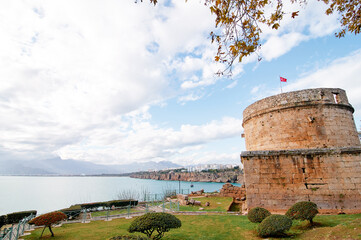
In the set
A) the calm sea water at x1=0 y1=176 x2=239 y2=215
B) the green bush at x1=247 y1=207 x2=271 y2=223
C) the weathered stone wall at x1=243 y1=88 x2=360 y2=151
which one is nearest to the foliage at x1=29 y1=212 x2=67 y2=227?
the green bush at x1=247 y1=207 x2=271 y2=223

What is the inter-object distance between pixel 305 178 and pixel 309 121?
408 cm

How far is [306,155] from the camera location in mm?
11383

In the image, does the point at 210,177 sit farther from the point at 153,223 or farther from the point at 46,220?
the point at 153,223

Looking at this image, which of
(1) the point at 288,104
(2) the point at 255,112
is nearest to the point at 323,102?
(1) the point at 288,104

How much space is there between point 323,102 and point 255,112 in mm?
4471

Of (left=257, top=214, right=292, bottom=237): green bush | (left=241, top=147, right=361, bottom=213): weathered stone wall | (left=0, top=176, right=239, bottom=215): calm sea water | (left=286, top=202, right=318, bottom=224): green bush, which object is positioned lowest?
(left=0, top=176, right=239, bottom=215): calm sea water

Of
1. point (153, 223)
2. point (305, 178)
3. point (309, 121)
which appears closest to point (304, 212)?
point (305, 178)

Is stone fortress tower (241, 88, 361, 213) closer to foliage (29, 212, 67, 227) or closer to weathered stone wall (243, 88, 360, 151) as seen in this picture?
weathered stone wall (243, 88, 360, 151)

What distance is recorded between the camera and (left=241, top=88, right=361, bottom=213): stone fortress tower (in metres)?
10.7

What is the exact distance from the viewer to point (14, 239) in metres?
9.31

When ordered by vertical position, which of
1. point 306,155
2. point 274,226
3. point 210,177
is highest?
point 306,155

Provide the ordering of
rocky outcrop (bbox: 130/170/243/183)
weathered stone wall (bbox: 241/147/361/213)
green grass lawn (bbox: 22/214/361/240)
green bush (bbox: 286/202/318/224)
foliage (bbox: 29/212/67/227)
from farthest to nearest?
rocky outcrop (bbox: 130/170/243/183) → weathered stone wall (bbox: 241/147/361/213) → foliage (bbox: 29/212/67/227) → green bush (bbox: 286/202/318/224) → green grass lawn (bbox: 22/214/361/240)

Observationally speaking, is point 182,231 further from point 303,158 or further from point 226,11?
point 226,11

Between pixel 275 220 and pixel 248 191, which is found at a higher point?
pixel 248 191
